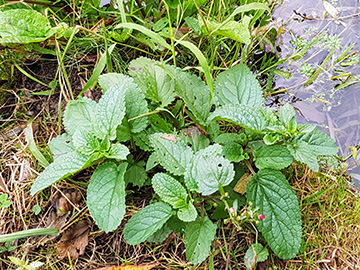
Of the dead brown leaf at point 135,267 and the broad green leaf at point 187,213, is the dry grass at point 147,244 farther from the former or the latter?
the broad green leaf at point 187,213

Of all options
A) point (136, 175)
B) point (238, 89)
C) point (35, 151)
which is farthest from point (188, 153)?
point (35, 151)

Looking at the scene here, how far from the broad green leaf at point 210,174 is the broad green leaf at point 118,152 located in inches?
10.0

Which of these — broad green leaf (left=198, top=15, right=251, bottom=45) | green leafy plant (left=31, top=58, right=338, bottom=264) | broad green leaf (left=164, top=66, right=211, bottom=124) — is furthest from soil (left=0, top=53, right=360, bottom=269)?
broad green leaf (left=198, top=15, right=251, bottom=45)

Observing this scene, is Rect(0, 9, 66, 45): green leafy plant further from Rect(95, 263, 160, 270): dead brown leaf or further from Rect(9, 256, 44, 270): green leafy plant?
Rect(95, 263, 160, 270): dead brown leaf

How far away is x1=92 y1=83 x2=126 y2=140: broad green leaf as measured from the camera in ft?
4.21

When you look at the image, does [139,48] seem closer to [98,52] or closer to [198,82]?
[98,52]

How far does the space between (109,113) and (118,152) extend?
6.4 inches

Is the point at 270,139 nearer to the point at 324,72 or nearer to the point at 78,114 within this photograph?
the point at 78,114

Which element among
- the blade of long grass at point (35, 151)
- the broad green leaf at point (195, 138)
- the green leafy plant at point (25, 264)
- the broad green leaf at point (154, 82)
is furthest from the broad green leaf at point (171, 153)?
the green leafy plant at point (25, 264)

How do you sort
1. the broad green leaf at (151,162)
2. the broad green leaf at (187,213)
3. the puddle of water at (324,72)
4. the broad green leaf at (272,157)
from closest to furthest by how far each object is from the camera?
1. the broad green leaf at (187,213)
2. the broad green leaf at (272,157)
3. the broad green leaf at (151,162)
4. the puddle of water at (324,72)

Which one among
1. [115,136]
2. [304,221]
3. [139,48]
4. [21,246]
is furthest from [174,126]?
[21,246]

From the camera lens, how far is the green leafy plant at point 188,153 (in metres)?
1.25

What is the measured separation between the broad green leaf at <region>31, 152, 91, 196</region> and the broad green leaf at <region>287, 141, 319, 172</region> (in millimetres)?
811

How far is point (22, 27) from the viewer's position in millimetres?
1421
